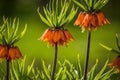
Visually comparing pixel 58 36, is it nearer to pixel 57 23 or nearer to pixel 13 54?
Answer: pixel 57 23

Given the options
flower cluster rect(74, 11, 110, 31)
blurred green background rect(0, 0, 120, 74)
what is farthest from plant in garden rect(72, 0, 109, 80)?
blurred green background rect(0, 0, 120, 74)

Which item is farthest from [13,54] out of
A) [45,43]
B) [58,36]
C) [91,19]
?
[45,43]

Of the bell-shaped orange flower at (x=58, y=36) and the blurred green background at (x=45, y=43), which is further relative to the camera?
the blurred green background at (x=45, y=43)

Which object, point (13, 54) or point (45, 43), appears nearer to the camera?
point (13, 54)

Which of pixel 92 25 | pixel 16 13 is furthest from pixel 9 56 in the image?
pixel 16 13

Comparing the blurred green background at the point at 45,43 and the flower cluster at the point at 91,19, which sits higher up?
the flower cluster at the point at 91,19

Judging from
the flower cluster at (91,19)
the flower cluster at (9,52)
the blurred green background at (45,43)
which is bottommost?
the blurred green background at (45,43)

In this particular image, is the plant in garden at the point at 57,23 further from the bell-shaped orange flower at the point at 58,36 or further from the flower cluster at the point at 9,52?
the flower cluster at the point at 9,52

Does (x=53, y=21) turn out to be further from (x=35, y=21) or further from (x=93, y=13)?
(x=35, y=21)

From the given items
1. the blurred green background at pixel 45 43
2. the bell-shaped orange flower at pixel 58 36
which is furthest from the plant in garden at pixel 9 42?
the blurred green background at pixel 45 43
